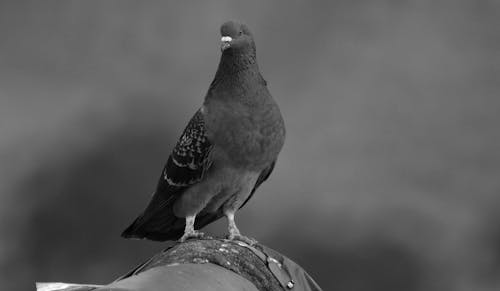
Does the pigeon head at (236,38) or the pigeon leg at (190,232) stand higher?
the pigeon head at (236,38)

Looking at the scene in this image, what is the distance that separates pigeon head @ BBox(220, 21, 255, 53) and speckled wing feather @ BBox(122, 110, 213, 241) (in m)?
0.67

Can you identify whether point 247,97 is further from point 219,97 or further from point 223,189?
point 223,189

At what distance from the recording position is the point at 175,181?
7.89 meters

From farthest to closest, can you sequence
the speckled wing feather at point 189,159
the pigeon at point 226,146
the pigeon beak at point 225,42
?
the speckled wing feather at point 189,159 → the pigeon at point 226,146 → the pigeon beak at point 225,42

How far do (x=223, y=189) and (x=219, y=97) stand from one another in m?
0.81

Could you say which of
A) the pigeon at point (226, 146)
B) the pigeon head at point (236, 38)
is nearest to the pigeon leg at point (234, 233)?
the pigeon at point (226, 146)

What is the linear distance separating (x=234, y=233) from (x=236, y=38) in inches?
65.0

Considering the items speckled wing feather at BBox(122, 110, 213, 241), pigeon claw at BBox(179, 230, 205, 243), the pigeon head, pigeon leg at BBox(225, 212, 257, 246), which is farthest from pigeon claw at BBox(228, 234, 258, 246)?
the pigeon head

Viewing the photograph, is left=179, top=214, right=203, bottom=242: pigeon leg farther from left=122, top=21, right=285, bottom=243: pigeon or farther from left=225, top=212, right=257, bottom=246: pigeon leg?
left=225, top=212, right=257, bottom=246: pigeon leg

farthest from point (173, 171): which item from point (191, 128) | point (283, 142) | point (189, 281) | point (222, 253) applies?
point (189, 281)

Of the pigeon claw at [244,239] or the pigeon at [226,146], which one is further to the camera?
the pigeon at [226,146]

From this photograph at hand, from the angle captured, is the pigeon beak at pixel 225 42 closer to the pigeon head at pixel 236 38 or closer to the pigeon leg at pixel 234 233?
the pigeon head at pixel 236 38

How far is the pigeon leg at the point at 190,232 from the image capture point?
7.37 m

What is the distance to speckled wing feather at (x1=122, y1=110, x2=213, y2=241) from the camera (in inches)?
302
